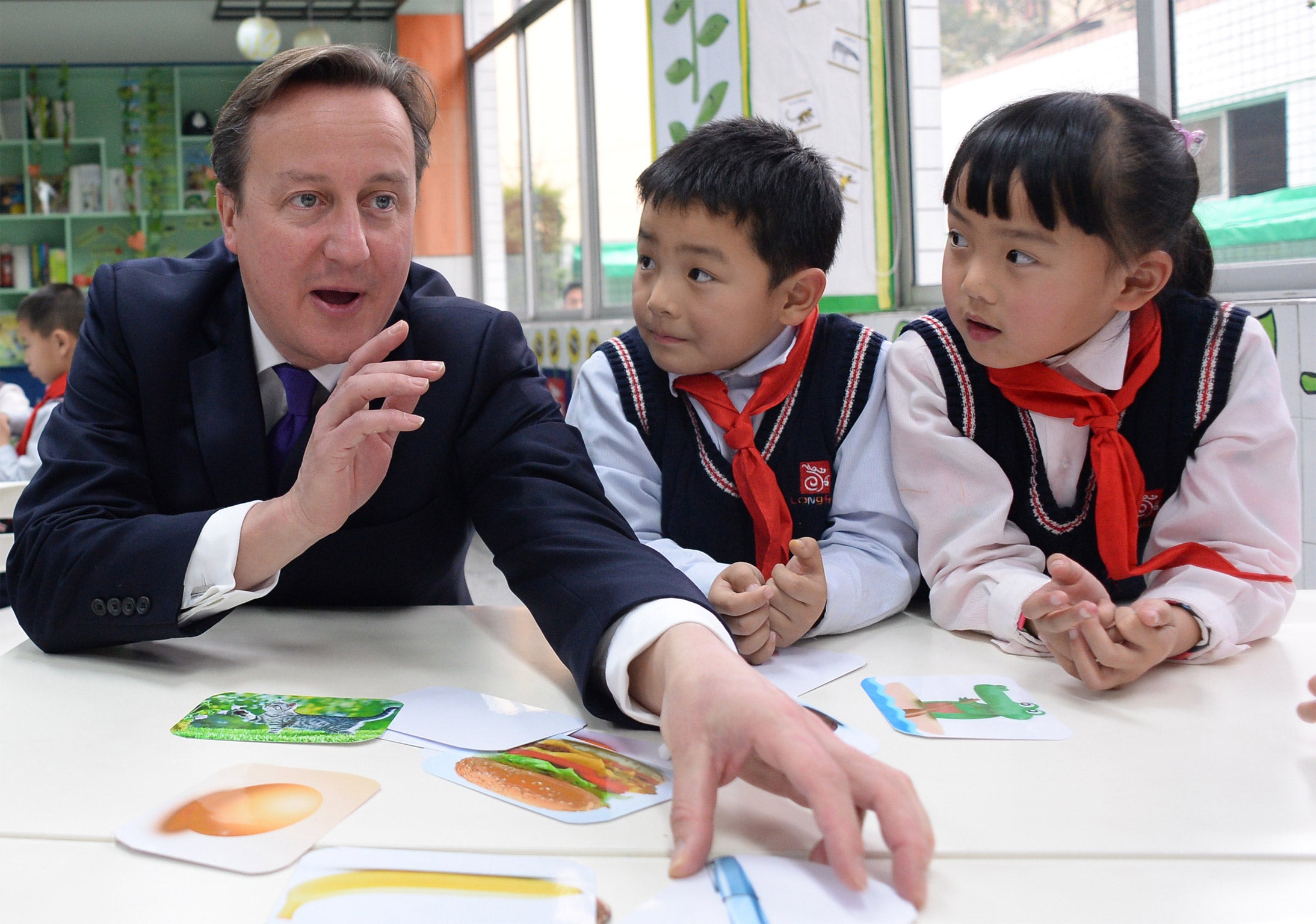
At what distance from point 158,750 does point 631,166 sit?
4491mm

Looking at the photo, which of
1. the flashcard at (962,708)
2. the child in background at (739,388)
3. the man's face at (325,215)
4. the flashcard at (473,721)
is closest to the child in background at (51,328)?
the man's face at (325,215)

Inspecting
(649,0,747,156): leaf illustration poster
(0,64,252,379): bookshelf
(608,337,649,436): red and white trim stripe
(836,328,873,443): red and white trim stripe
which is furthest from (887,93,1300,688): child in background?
(0,64,252,379): bookshelf

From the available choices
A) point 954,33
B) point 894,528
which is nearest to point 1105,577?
point 894,528

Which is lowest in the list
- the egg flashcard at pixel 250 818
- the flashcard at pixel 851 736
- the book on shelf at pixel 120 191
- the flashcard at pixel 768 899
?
the flashcard at pixel 768 899

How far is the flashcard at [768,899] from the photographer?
1.98ft

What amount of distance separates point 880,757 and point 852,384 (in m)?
0.72

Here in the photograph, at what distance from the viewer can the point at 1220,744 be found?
87cm

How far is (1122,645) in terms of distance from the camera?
3.27ft

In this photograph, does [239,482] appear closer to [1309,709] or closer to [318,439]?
[318,439]

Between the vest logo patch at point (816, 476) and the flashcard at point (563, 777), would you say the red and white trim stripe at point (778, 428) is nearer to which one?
the vest logo patch at point (816, 476)

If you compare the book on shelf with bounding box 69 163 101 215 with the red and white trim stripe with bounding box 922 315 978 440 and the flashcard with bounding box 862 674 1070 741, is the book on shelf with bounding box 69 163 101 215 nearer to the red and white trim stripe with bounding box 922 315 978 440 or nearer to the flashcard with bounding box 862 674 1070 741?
the red and white trim stripe with bounding box 922 315 978 440

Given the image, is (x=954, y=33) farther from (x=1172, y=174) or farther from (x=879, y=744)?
(x=879, y=744)

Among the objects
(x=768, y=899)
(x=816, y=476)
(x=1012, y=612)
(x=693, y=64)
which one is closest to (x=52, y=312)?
(x=693, y=64)

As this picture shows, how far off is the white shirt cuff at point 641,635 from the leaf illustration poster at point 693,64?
107 inches
